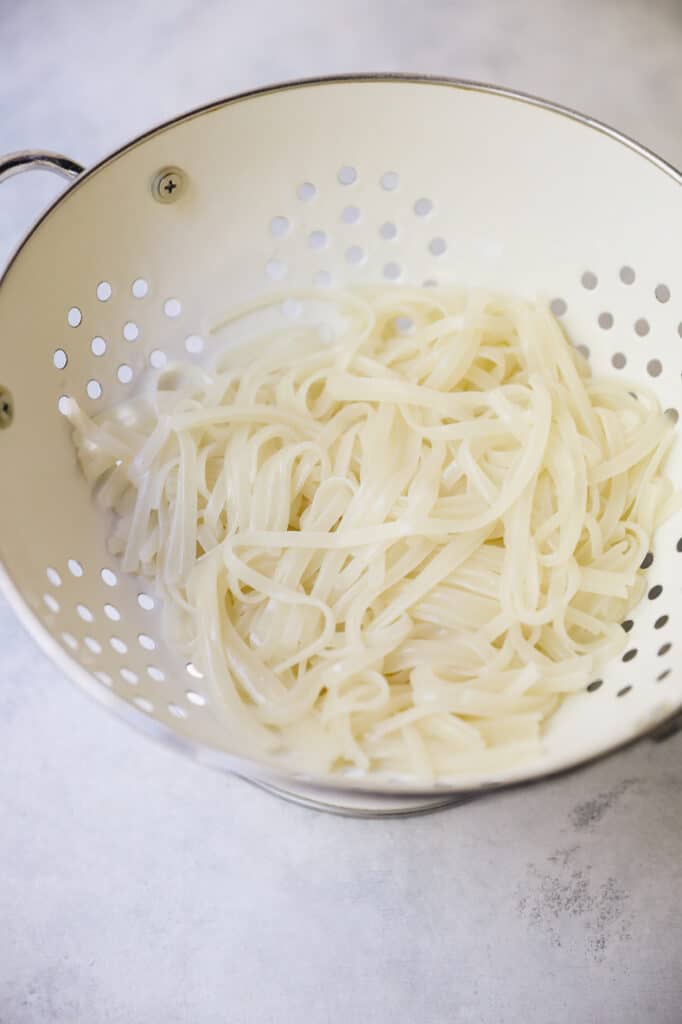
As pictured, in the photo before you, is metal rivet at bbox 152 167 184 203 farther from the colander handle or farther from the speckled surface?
the speckled surface

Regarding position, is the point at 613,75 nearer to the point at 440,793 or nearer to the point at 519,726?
the point at 519,726

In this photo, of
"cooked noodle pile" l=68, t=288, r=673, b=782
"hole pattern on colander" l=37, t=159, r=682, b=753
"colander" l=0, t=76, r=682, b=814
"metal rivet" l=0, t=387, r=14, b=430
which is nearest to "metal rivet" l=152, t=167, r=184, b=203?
"colander" l=0, t=76, r=682, b=814

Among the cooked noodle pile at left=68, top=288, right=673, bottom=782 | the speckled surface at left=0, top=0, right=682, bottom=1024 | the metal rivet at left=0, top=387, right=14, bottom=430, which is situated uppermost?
the metal rivet at left=0, top=387, right=14, bottom=430

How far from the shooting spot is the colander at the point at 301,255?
3.62ft

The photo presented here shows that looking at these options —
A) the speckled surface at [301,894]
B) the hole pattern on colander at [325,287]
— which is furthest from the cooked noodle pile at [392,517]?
the speckled surface at [301,894]

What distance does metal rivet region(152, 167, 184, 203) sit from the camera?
4.06 feet

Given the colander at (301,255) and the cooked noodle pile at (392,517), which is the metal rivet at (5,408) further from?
the cooked noodle pile at (392,517)

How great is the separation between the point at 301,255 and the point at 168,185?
8.4 inches

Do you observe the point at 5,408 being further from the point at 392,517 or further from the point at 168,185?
the point at 392,517

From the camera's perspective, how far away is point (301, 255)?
1369 millimetres

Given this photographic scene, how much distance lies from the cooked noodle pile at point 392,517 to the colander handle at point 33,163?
0.94 feet

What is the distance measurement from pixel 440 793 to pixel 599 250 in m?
0.78

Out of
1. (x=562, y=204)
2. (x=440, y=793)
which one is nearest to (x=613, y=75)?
(x=562, y=204)

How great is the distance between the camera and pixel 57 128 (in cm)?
175
